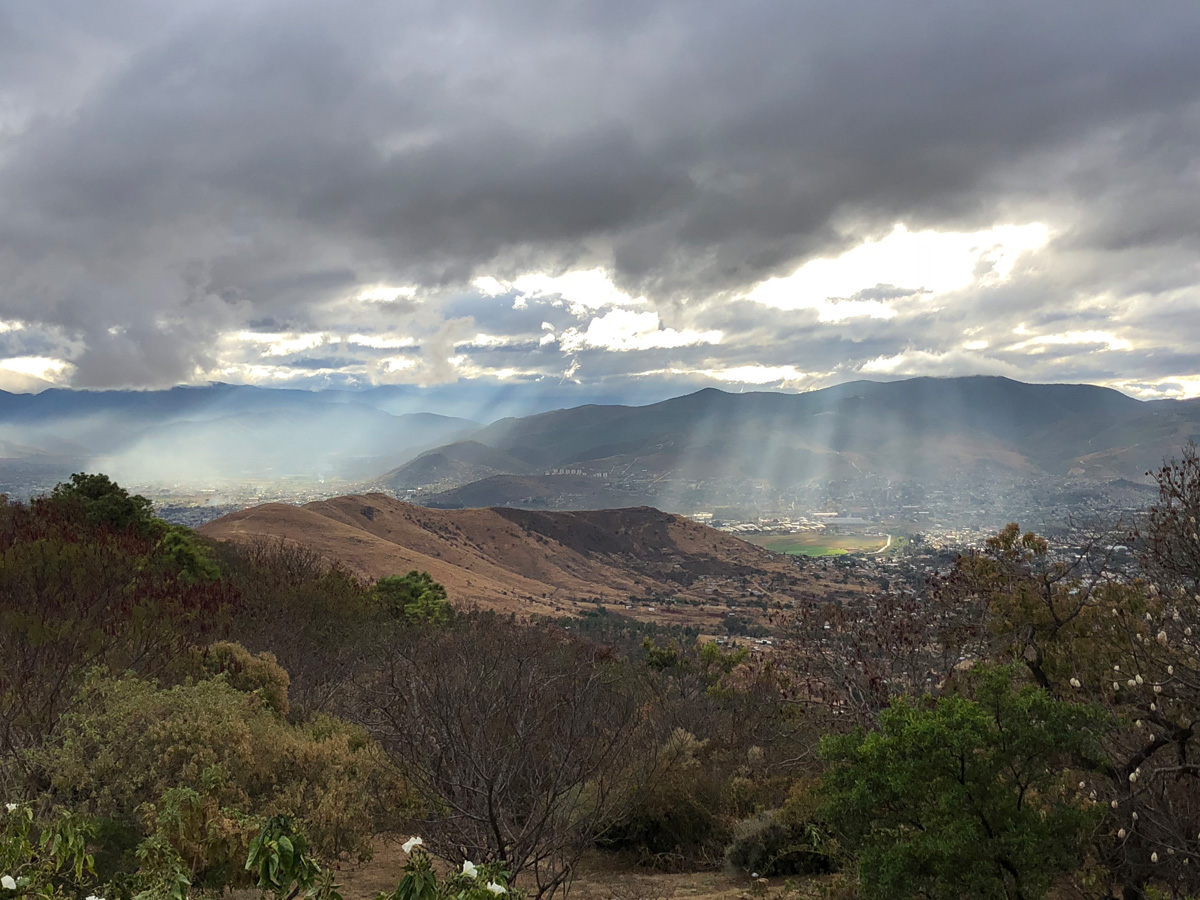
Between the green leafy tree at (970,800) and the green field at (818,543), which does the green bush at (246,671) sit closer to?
the green leafy tree at (970,800)

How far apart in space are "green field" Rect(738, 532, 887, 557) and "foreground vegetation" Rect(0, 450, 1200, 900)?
402ft

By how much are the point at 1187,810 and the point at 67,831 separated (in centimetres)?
1140

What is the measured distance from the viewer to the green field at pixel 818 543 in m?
141

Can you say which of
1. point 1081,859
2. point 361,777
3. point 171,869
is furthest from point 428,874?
point 361,777

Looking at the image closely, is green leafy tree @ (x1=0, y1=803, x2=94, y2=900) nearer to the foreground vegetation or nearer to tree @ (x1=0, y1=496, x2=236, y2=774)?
the foreground vegetation

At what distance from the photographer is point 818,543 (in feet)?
516

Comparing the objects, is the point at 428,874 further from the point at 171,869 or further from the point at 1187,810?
the point at 1187,810

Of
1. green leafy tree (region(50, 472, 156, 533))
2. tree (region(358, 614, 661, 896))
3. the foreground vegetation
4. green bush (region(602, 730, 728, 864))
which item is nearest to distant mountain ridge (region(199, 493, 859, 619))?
green leafy tree (region(50, 472, 156, 533))

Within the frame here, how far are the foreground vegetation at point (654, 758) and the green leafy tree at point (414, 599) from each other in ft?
54.2

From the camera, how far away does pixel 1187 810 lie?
333 inches

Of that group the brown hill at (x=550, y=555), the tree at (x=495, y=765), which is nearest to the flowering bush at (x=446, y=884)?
the tree at (x=495, y=765)

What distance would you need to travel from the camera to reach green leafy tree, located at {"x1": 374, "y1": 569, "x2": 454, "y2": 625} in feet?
117

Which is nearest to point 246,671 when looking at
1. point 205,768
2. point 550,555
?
point 205,768

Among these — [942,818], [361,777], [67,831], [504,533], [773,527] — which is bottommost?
[773,527]
